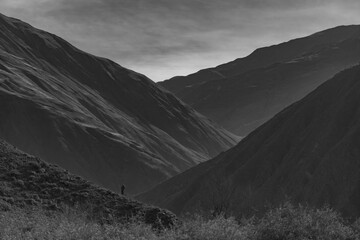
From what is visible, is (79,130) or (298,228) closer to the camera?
(298,228)

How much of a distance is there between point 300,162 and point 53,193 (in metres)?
57.3

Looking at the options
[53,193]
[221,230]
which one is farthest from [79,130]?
[221,230]

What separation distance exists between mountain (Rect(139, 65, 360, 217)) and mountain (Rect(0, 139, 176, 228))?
1615 inches

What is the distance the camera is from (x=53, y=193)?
27.2 meters

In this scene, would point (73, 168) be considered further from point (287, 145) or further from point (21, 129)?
point (287, 145)

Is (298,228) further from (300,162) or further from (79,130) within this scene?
(79,130)

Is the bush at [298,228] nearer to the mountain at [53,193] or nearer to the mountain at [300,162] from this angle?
the mountain at [53,193]

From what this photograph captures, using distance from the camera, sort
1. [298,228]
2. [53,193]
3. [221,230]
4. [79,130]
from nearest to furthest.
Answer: [221,230], [298,228], [53,193], [79,130]

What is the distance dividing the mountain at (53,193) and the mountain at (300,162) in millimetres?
41012

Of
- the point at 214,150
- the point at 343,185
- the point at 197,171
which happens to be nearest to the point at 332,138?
the point at 343,185

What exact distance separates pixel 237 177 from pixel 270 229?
71.4m

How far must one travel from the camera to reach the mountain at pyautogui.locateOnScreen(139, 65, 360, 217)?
230ft

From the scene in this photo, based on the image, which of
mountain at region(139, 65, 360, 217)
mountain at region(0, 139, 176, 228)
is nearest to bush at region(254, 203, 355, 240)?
mountain at region(0, 139, 176, 228)

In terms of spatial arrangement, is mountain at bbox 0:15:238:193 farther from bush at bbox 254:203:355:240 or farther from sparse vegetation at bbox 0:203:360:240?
bush at bbox 254:203:355:240
